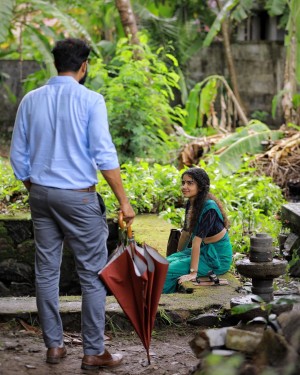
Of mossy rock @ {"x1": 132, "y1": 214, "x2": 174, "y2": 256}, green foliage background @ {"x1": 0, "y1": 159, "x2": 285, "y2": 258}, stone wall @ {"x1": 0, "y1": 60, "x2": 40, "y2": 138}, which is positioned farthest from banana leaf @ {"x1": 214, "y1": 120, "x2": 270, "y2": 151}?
stone wall @ {"x1": 0, "y1": 60, "x2": 40, "y2": 138}

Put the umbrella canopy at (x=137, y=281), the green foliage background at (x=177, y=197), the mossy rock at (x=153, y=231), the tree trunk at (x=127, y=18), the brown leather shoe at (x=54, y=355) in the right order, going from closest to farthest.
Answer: the umbrella canopy at (x=137, y=281)
the brown leather shoe at (x=54, y=355)
the mossy rock at (x=153, y=231)
the green foliage background at (x=177, y=197)
the tree trunk at (x=127, y=18)

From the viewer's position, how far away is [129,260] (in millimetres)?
4922

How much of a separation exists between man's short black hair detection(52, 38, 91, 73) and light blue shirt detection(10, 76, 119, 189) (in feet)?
0.23

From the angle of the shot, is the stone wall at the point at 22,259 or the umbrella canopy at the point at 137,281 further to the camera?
the stone wall at the point at 22,259

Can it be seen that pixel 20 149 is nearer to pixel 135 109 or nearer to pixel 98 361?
pixel 98 361

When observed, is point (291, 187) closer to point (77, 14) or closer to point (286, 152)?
point (286, 152)

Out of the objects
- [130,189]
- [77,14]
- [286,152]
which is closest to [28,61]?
[77,14]

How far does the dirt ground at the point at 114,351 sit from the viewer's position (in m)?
4.97

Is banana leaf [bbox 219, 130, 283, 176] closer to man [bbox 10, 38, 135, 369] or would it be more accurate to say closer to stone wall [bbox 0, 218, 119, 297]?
stone wall [bbox 0, 218, 119, 297]

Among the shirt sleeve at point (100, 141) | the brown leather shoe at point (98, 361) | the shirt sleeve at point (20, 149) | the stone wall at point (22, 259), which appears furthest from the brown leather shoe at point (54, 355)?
the stone wall at point (22, 259)

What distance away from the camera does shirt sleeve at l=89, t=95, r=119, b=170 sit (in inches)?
187

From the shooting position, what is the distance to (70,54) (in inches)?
192

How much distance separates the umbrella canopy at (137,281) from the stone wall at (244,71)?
12550mm

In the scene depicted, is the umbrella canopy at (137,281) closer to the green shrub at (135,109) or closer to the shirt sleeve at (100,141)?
the shirt sleeve at (100,141)
